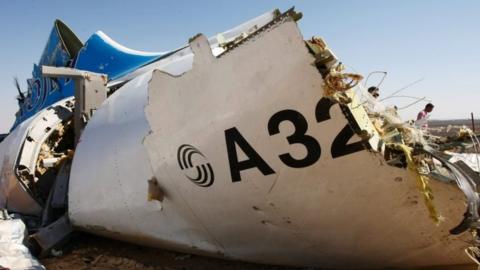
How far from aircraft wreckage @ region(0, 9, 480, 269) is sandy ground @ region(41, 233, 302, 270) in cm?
21

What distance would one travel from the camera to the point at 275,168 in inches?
102

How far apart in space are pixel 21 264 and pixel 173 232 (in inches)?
56.3

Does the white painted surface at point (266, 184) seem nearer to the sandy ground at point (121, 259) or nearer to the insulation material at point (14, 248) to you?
the sandy ground at point (121, 259)

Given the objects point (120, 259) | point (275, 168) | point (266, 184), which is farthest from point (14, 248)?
point (275, 168)

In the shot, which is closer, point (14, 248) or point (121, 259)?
point (14, 248)

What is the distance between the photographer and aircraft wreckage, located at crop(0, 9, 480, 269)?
2340mm

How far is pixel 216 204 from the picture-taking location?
298 cm

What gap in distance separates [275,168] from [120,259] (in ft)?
7.52

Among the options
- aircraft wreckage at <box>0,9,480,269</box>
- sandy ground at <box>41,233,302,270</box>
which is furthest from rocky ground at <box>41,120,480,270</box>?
aircraft wreckage at <box>0,9,480,269</box>

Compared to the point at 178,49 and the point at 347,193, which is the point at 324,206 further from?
the point at 178,49

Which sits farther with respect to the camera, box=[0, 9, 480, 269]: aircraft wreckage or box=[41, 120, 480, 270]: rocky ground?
box=[41, 120, 480, 270]: rocky ground

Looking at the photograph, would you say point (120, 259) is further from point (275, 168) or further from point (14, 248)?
point (275, 168)

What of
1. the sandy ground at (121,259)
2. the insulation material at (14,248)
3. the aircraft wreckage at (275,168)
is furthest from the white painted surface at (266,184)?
the insulation material at (14,248)

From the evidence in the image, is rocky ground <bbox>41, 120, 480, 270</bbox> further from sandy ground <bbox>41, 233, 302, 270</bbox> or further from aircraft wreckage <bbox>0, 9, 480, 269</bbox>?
aircraft wreckage <bbox>0, 9, 480, 269</bbox>
